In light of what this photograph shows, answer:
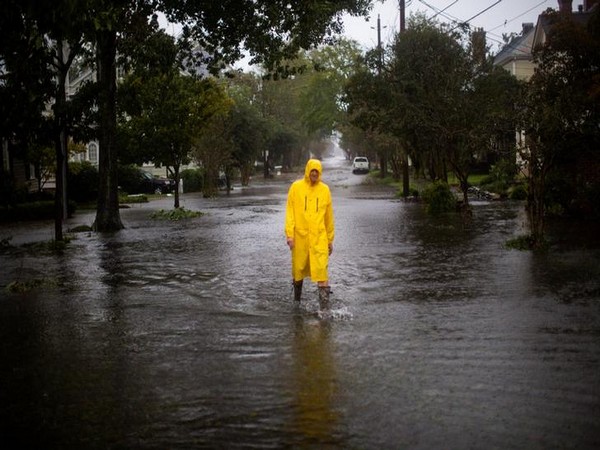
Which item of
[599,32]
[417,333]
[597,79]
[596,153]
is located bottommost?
[417,333]

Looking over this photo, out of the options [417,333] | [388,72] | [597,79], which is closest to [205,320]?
[417,333]

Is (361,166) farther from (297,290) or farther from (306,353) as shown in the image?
(306,353)

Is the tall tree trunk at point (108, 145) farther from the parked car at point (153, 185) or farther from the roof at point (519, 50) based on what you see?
the roof at point (519, 50)

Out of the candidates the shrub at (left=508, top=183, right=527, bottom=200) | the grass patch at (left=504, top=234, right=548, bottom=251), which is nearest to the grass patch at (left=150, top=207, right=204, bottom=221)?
the shrub at (left=508, top=183, right=527, bottom=200)

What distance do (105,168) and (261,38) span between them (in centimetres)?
545

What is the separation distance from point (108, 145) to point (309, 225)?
1260 cm

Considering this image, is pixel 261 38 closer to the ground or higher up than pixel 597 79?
higher up

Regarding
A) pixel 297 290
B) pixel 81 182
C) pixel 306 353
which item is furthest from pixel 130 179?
pixel 306 353

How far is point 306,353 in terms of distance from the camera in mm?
6836

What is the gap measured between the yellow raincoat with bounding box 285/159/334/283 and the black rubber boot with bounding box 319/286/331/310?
146 millimetres

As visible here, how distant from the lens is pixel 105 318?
8.73 metres

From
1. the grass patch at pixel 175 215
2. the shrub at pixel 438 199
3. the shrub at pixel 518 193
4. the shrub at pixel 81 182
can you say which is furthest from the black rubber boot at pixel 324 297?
the shrub at pixel 81 182

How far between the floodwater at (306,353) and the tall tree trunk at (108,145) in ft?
21.3

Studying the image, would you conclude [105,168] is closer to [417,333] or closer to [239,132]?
[417,333]
